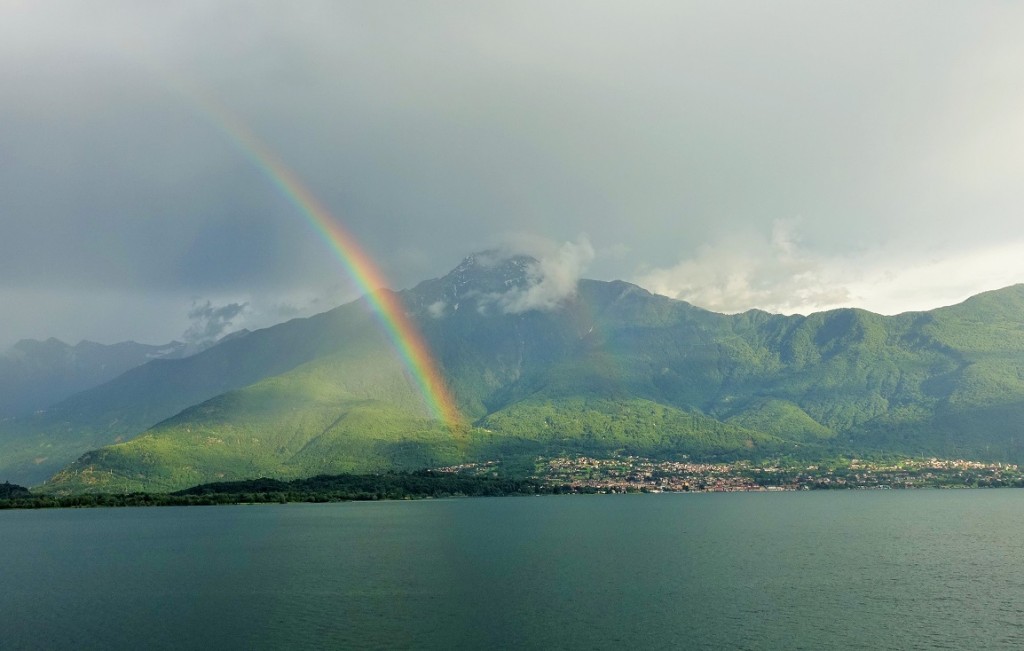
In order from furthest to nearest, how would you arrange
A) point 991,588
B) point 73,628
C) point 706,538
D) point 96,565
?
point 706,538
point 96,565
point 991,588
point 73,628

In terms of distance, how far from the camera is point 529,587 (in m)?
68.6

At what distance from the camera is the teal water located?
5094 centimetres

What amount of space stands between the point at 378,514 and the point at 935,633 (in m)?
140

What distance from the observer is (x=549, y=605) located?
60.3 metres

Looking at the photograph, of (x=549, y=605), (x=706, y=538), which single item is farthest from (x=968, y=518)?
(x=549, y=605)

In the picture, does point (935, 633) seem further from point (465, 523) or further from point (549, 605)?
point (465, 523)

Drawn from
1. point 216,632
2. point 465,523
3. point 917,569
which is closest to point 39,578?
point 216,632

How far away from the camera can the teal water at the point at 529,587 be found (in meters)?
50.9

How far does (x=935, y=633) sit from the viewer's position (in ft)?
166

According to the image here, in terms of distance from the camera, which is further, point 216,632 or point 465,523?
point 465,523

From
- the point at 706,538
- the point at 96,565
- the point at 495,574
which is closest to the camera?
Result: the point at 495,574

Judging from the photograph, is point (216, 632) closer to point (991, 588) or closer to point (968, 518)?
point (991, 588)

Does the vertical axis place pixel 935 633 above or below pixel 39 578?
below

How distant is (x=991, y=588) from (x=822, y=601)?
55.4 feet
